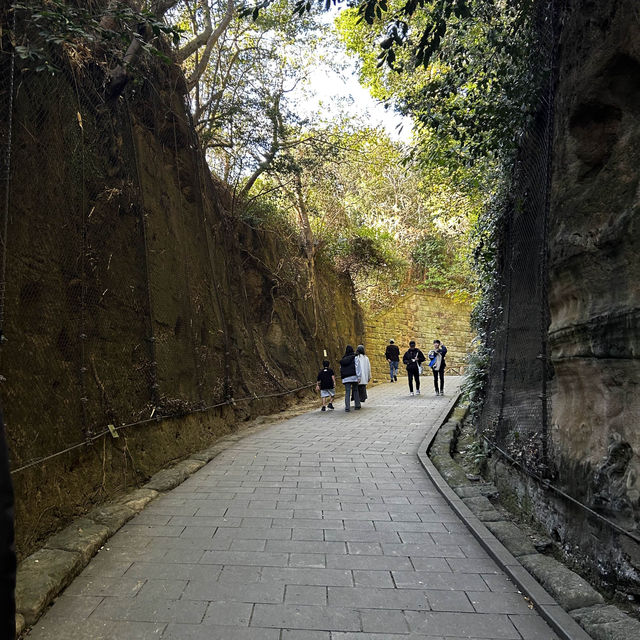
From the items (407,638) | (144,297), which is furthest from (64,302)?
(407,638)

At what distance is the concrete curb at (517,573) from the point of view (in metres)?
3.07

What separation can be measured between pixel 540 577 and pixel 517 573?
162mm

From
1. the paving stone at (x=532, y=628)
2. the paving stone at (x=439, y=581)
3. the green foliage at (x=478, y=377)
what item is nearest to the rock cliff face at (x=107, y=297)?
the paving stone at (x=439, y=581)

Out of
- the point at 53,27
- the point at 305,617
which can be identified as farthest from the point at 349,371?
the point at 305,617

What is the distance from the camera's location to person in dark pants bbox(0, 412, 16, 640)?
3.61 ft

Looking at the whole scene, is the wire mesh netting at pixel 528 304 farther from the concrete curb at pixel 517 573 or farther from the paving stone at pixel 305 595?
the paving stone at pixel 305 595

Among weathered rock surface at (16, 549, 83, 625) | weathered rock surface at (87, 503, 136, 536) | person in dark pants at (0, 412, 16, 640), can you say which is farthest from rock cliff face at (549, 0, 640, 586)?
weathered rock surface at (87, 503, 136, 536)

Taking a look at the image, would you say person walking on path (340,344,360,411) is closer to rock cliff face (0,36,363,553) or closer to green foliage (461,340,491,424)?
rock cliff face (0,36,363,553)

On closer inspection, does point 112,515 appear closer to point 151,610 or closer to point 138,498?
point 138,498

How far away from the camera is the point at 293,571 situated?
3955 millimetres

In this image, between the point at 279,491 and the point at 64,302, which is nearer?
the point at 64,302

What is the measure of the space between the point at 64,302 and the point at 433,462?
18.2 ft

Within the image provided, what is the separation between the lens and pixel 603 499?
12.0 ft

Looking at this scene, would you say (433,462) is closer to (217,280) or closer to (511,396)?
→ (511,396)
